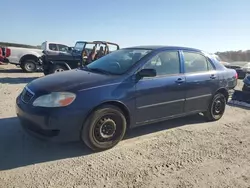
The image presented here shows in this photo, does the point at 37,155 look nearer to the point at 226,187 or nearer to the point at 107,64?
the point at 107,64

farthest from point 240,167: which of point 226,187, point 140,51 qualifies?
point 140,51

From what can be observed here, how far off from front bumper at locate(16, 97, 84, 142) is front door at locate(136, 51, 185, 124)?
116 cm

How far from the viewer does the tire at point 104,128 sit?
13.7 feet

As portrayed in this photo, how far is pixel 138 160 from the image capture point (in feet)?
13.5

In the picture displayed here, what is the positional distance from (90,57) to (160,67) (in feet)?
24.4

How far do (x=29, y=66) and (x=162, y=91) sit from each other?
11790 millimetres

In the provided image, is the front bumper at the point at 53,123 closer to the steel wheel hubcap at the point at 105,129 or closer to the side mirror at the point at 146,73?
the steel wheel hubcap at the point at 105,129

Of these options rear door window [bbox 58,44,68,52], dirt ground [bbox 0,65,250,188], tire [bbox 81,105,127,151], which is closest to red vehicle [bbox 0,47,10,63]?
rear door window [bbox 58,44,68,52]

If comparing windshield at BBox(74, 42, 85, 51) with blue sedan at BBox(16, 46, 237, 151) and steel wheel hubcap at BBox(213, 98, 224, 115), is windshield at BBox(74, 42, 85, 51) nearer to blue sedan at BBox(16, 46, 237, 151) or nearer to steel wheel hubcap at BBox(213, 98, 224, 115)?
blue sedan at BBox(16, 46, 237, 151)

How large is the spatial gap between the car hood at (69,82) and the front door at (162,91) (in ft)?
2.15

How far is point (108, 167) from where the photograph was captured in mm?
3865

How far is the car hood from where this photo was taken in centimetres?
417

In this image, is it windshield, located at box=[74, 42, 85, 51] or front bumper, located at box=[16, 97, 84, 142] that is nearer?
front bumper, located at box=[16, 97, 84, 142]

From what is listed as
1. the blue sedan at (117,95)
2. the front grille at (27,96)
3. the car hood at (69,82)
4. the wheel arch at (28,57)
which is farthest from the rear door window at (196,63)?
the wheel arch at (28,57)
